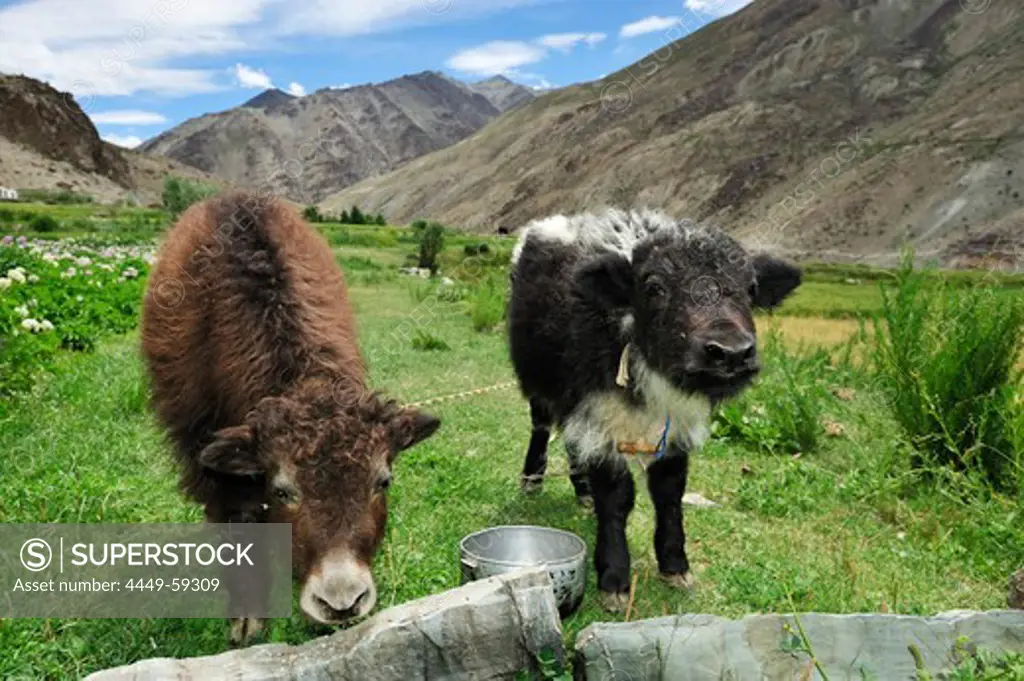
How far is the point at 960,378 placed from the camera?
644cm

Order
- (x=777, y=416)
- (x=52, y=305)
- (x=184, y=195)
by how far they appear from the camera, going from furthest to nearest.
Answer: (x=184, y=195), (x=52, y=305), (x=777, y=416)

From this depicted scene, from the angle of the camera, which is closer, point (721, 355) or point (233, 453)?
point (233, 453)

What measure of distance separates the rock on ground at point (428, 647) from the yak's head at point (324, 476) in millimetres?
145

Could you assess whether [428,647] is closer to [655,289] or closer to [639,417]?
[639,417]

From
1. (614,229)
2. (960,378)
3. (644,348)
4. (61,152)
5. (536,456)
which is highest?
(61,152)

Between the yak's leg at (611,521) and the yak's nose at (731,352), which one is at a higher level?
the yak's nose at (731,352)

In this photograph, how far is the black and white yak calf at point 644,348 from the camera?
4.20m

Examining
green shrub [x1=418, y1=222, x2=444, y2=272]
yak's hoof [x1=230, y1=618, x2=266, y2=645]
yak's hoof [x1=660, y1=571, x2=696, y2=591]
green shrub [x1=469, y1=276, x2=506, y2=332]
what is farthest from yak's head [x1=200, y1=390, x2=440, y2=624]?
green shrub [x1=418, y1=222, x2=444, y2=272]

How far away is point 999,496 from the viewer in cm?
561

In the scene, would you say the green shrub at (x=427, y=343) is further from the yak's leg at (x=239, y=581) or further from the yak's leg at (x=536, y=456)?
the yak's leg at (x=239, y=581)

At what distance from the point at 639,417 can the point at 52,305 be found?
9.49m

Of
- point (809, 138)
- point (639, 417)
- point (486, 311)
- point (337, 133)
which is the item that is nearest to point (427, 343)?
point (486, 311)

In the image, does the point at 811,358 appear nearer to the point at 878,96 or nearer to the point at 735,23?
the point at 878,96

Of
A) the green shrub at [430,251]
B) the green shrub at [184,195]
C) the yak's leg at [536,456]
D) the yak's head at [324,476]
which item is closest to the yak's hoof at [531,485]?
the yak's leg at [536,456]
